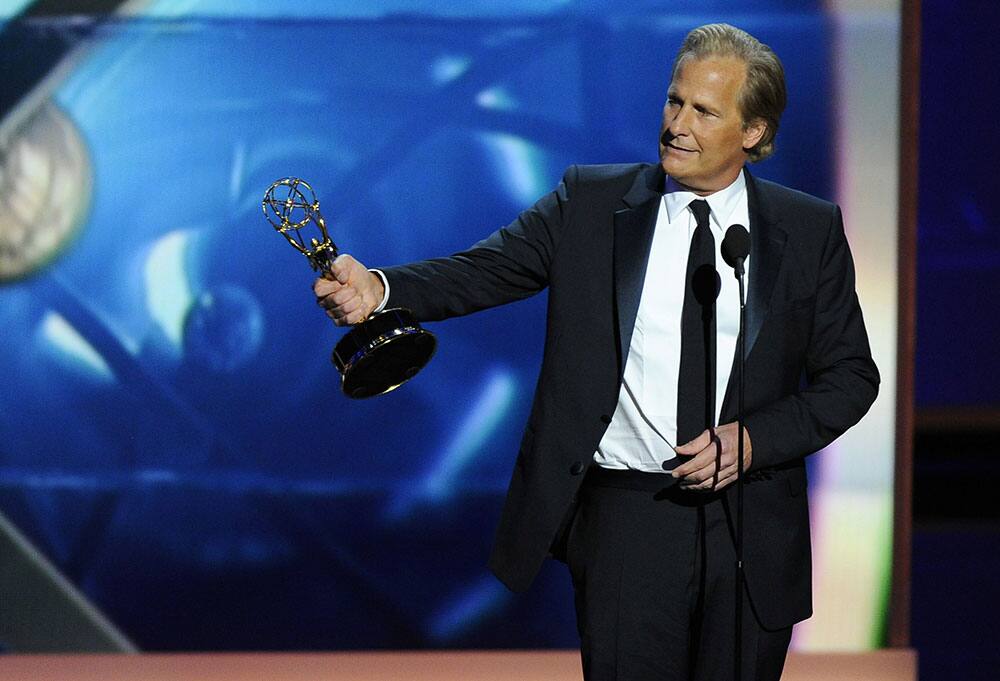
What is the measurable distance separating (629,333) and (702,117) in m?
0.37

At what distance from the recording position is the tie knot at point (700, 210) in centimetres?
211

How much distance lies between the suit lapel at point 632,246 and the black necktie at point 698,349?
8 cm

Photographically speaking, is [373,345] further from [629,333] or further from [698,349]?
[698,349]

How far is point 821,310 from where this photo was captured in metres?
2.17

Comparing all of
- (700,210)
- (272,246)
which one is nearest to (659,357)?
(700,210)

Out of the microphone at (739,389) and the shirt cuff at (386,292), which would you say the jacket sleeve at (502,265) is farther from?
the microphone at (739,389)

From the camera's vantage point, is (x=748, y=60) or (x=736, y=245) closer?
(x=736, y=245)

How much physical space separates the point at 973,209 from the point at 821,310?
345 centimetres

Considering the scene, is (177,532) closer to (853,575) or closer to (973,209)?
(853,575)

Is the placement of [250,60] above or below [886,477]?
above

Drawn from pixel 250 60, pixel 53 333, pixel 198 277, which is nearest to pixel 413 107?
pixel 250 60

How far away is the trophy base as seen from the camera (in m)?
2.01

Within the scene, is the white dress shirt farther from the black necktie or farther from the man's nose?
the man's nose

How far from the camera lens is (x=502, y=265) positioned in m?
2.20
